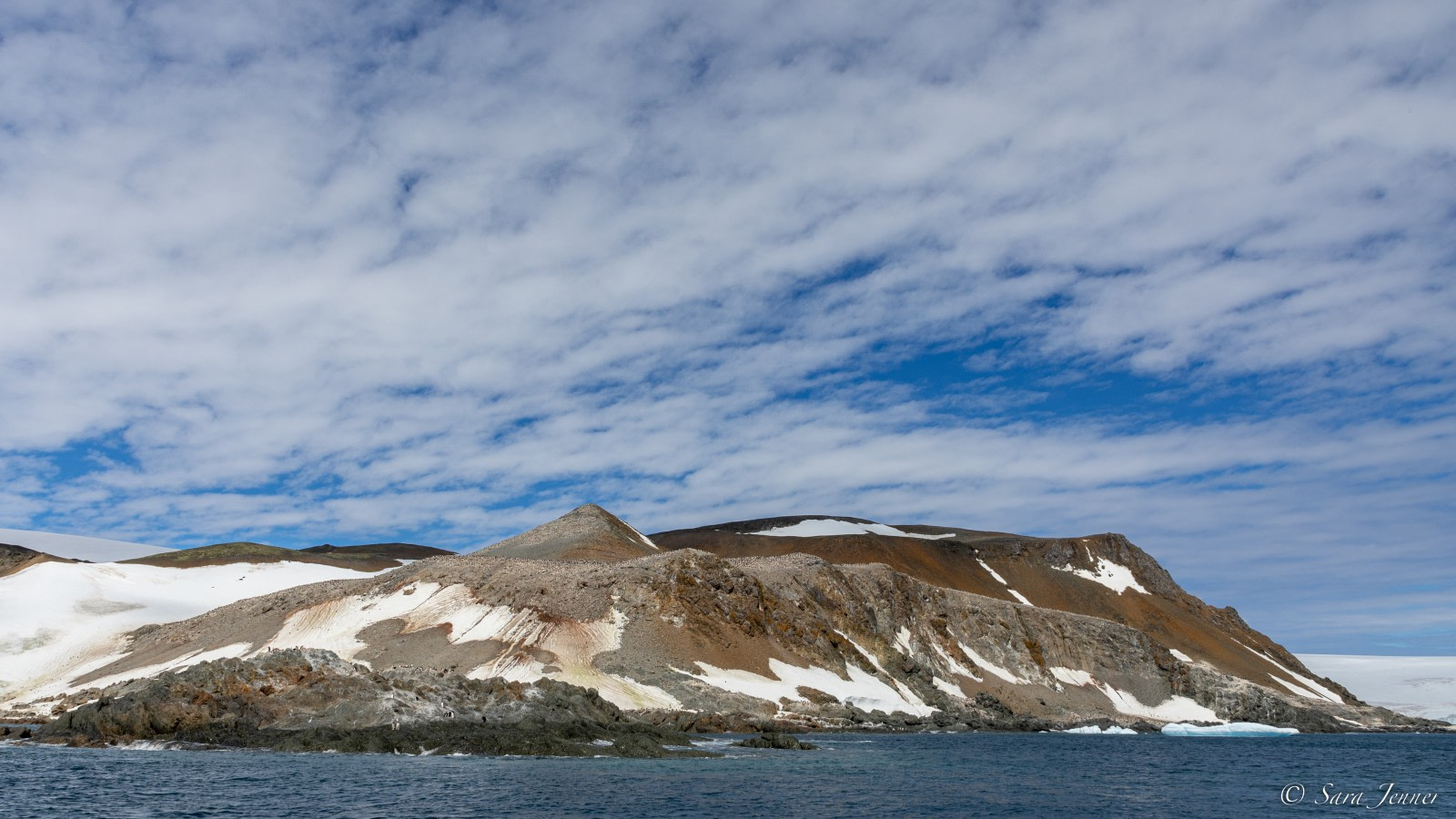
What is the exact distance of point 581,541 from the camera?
11300 cm

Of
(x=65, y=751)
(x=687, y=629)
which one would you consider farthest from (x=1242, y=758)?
(x=65, y=751)

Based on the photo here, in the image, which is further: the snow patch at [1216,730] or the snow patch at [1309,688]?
the snow patch at [1309,688]

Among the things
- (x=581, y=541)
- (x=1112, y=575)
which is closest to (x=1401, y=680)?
(x=1112, y=575)

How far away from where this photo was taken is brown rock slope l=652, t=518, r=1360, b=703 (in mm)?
140375

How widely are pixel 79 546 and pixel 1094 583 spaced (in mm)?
171303

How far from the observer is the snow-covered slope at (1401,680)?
160000 mm

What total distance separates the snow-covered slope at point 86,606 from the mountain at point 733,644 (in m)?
2.49

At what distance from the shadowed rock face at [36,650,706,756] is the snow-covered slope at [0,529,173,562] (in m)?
145

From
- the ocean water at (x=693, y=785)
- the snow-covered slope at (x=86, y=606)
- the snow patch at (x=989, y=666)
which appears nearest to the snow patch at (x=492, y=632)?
the ocean water at (x=693, y=785)

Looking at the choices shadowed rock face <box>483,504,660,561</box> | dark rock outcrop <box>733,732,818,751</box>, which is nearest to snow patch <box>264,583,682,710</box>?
dark rock outcrop <box>733,732,818,751</box>

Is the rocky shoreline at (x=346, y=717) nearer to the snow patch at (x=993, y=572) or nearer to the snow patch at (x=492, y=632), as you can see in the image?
the snow patch at (x=492, y=632)

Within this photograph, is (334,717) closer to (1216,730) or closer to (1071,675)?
(1216,730)

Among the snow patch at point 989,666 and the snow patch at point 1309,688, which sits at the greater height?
the snow patch at point 989,666

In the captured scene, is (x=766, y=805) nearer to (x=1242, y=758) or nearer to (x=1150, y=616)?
(x=1242, y=758)
